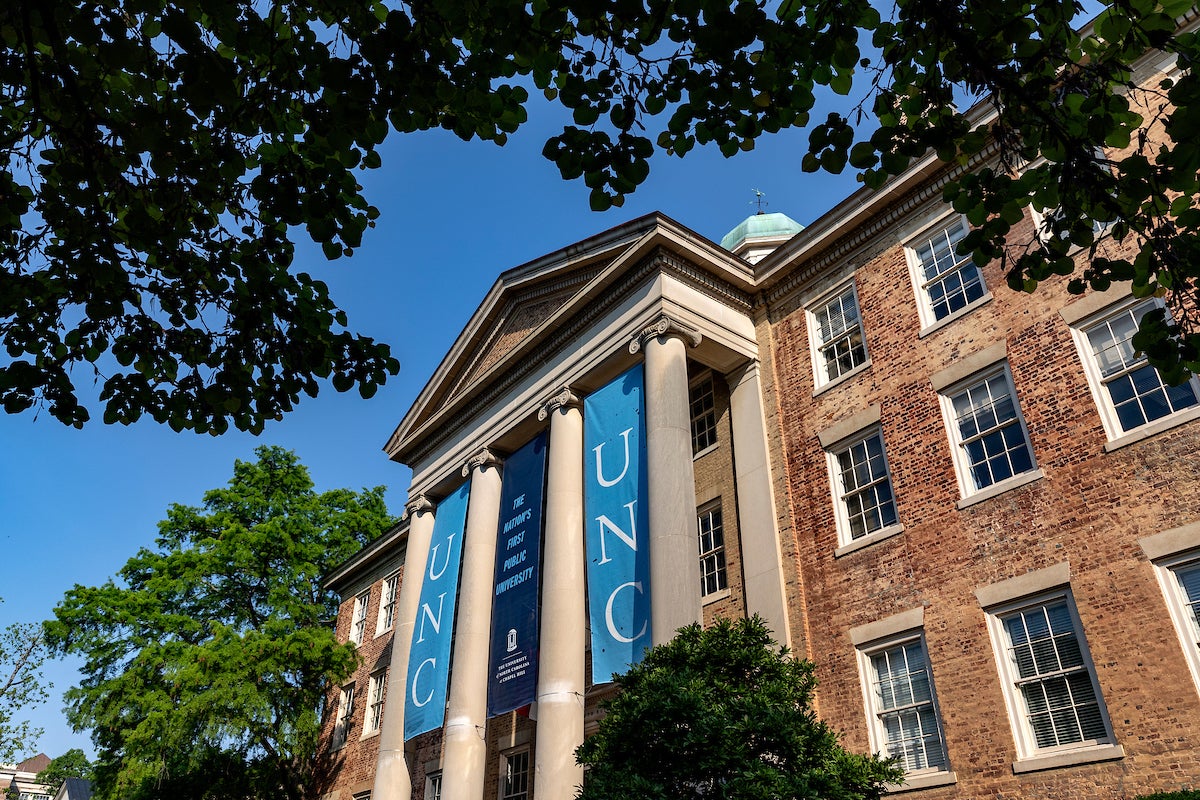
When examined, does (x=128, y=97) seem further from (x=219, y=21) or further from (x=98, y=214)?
(x=219, y=21)

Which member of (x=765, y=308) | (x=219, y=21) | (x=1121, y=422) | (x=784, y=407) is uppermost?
(x=765, y=308)

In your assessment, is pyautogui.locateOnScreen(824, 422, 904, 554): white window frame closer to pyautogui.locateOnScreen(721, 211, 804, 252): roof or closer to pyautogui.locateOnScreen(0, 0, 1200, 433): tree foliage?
pyautogui.locateOnScreen(0, 0, 1200, 433): tree foliage

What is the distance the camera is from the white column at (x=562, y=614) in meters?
15.7

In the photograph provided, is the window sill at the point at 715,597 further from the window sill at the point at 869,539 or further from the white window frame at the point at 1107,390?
the white window frame at the point at 1107,390

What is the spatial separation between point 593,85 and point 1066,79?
3123mm

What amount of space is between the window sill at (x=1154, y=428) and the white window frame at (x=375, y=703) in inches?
924

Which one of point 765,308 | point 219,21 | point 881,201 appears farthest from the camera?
point 765,308

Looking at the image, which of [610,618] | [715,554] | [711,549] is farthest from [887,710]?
[711,549]

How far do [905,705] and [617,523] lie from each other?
19.8 ft

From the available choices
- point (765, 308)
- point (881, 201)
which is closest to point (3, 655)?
point (765, 308)

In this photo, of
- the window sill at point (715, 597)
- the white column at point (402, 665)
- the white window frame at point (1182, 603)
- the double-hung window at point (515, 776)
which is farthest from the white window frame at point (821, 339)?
the white column at point (402, 665)

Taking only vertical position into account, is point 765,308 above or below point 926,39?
above

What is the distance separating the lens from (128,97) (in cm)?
620

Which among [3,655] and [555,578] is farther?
[3,655]
